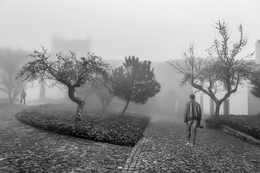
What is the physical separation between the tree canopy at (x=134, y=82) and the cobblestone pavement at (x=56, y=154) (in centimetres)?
953

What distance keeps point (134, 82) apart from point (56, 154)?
12287 mm

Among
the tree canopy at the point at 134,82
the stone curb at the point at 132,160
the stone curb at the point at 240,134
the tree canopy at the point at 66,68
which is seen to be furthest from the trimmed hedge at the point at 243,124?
the tree canopy at the point at 66,68

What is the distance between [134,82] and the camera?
57.5 ft

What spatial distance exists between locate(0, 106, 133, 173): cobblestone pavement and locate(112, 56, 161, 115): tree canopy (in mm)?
9531

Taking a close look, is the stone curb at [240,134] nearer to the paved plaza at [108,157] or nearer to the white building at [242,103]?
the paved plaza at [108,157]

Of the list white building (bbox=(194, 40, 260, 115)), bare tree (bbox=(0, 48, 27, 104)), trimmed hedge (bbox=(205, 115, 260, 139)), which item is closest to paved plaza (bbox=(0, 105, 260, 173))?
trimmed hedge (bbox=(205, 115, 260, 139))

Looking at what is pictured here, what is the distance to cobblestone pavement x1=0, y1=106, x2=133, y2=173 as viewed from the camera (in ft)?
15.8

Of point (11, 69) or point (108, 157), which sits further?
point (11, 69)

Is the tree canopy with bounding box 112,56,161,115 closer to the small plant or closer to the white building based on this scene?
the small plant

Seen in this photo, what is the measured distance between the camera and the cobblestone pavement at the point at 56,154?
4804 millimetres

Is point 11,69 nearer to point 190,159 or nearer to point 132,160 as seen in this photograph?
point 132,160

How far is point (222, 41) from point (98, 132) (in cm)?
1226

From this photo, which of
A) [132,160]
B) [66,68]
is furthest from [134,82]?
[132,160]

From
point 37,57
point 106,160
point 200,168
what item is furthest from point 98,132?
point 37,57
